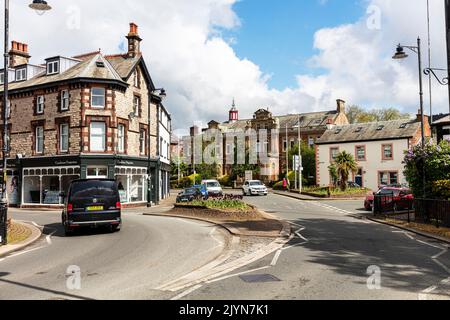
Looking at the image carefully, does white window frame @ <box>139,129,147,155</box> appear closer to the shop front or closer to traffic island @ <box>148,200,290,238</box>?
the shop front

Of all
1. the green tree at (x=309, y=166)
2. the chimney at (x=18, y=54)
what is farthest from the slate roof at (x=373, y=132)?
the chimney at (x=18, y=54)

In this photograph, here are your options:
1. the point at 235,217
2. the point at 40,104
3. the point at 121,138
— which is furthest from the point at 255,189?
the point at 235,217

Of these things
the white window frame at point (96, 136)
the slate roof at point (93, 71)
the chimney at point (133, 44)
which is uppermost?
the chimney at point (133, 44)

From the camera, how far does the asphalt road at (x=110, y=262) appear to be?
23.3ft

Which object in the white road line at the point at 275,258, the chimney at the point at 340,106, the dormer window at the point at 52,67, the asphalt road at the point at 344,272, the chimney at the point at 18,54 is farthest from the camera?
the chimney at the point at 340,106

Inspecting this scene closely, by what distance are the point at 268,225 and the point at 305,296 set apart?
9805 mm

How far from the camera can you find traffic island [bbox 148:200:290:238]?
1470cm

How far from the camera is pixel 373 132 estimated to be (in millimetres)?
49438

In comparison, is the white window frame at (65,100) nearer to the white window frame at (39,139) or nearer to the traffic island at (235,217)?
the white window frame at (39,139)

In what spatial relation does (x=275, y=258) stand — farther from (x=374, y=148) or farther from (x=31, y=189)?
(x=374, y=148)

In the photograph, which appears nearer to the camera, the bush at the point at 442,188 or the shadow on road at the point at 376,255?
the shadow on road at the point at 376,255

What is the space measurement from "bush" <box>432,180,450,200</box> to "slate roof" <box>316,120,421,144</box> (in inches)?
1199

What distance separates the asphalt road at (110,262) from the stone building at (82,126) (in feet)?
44.9
